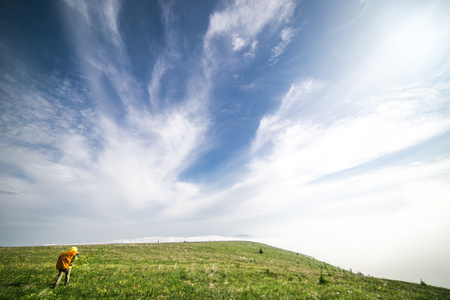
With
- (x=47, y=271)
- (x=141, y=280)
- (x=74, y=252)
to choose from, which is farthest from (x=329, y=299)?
(x=47, y=271)

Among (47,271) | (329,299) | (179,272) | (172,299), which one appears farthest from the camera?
(179,272)

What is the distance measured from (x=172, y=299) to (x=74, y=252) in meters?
8.37

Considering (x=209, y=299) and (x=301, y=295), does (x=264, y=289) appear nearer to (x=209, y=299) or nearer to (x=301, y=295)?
(x=301, y=295)

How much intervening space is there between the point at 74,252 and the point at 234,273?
1485 cm

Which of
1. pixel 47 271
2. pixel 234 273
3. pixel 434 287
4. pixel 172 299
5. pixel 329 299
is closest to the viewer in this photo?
pixel 172 299

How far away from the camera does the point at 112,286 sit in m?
12.5

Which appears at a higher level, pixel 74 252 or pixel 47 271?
pixel 74 252

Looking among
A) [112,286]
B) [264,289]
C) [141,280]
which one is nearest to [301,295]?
[264,289]

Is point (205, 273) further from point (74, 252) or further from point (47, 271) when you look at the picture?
point (47, 271)

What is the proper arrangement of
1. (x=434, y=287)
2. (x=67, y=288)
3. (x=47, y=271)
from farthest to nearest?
1. (x=434, y=287)
2. (x=47, y=271)
3. (x=67, y=288)

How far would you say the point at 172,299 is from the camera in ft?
34.8

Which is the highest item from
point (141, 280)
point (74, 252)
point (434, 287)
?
point (74, 252)

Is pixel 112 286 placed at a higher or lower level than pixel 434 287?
higher

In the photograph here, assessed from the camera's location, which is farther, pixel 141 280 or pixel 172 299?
pixel 141 280
